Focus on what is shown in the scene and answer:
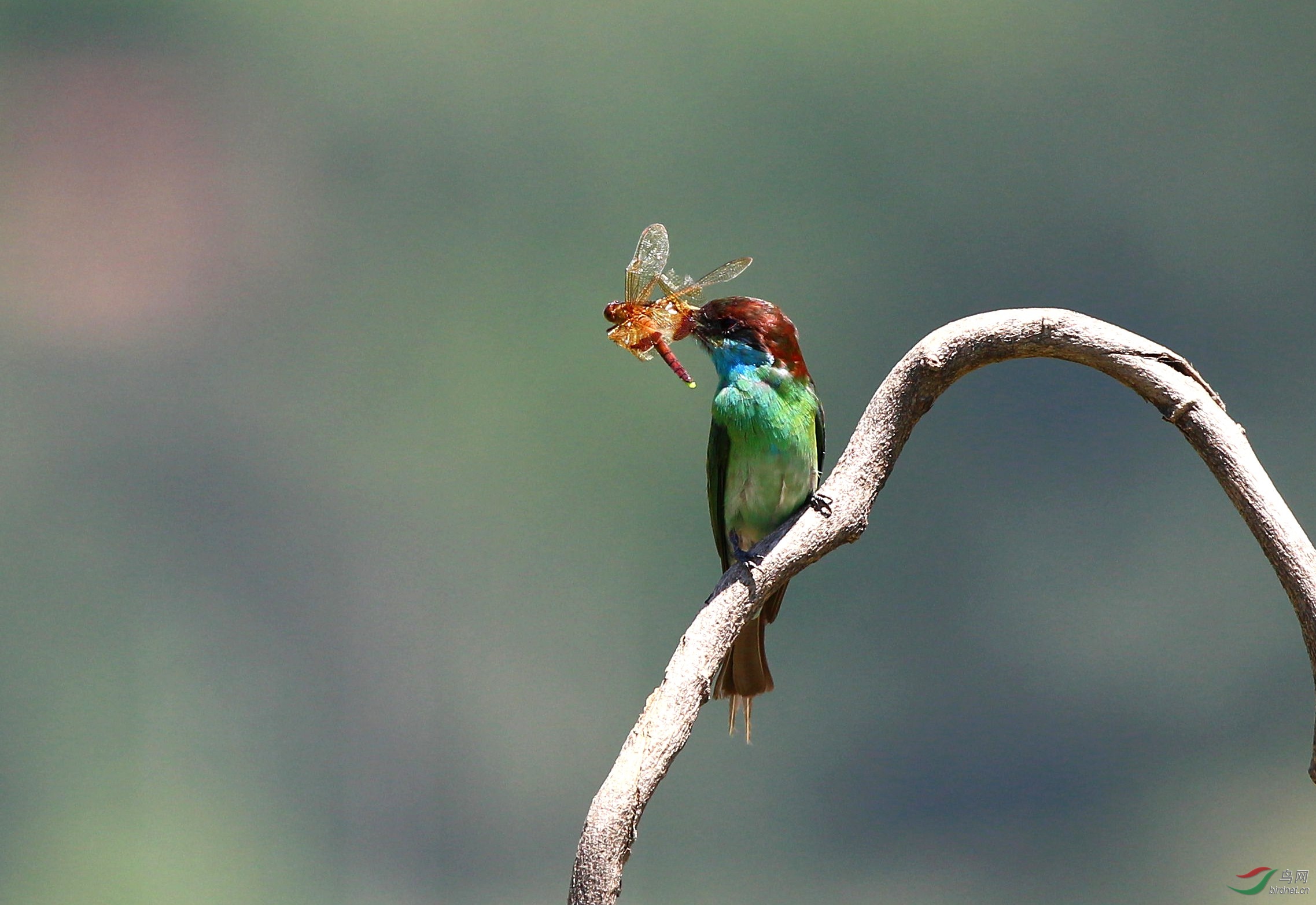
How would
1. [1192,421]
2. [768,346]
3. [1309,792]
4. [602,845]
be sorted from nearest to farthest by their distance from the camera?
[602,845] → [1192,421] → [768,346] → [1309,792]

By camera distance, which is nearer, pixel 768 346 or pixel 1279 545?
pixel 1279 545

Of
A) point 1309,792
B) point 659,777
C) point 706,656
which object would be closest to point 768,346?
point 706,656

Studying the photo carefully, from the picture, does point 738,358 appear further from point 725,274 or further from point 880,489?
point 880,489

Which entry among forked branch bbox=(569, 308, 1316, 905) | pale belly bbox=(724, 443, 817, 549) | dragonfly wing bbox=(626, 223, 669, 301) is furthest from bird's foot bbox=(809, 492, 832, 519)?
dragonfly wing bbox=(626, 223, 669, 301)

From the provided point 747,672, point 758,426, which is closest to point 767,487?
point 758,426

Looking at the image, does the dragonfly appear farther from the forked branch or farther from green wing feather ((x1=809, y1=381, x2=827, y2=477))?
the forked branch

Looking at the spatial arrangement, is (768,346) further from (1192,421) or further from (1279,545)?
(1279,545)

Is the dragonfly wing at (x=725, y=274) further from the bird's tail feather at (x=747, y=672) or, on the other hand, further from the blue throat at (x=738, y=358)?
the bird's tail feather at (x=747, y=672)
